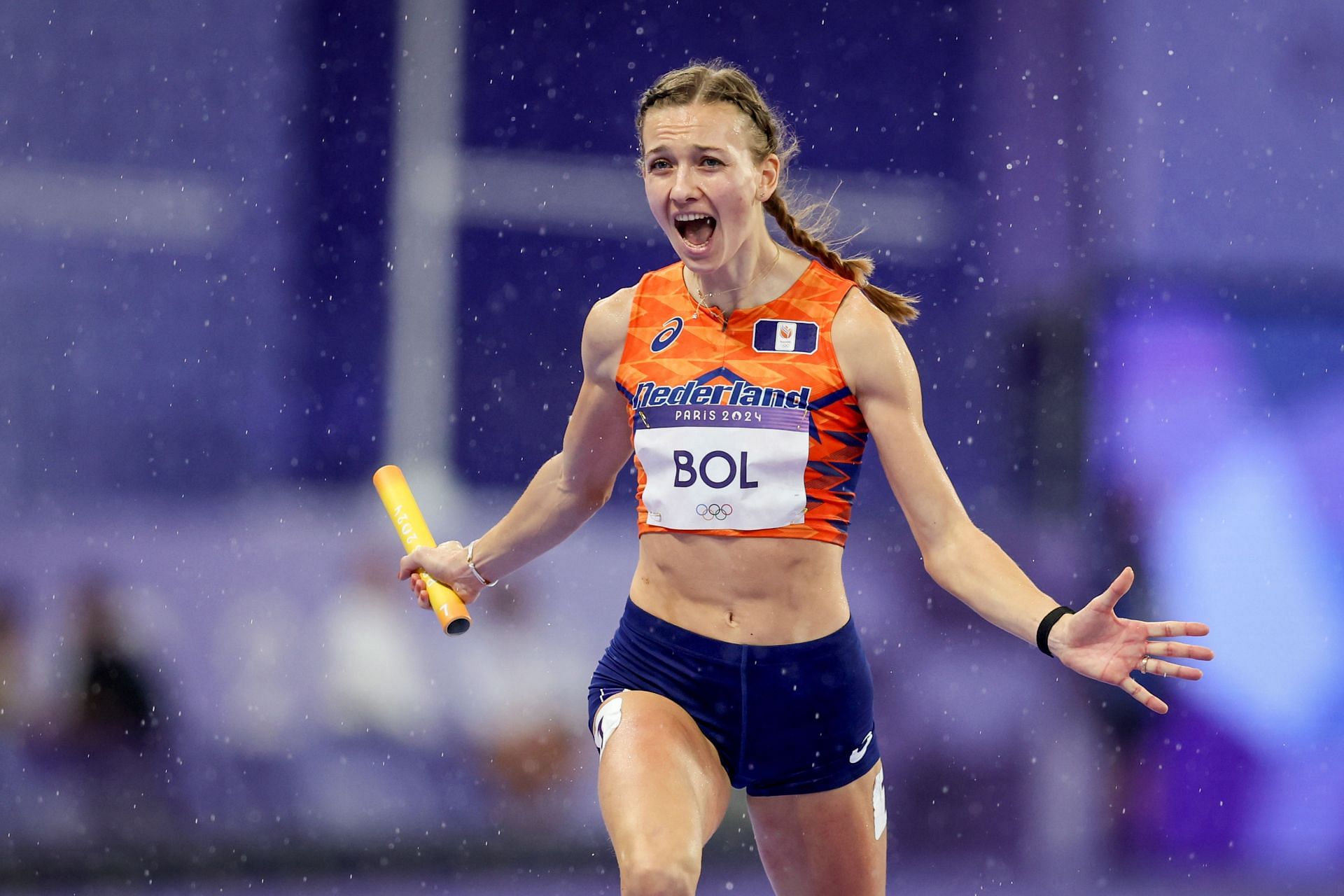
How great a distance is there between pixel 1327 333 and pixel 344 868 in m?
4.73

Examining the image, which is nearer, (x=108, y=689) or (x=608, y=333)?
(x=608, y=333)

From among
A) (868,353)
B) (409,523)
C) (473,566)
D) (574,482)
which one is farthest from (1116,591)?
(409,523)

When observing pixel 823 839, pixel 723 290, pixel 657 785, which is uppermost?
pixel 723 290

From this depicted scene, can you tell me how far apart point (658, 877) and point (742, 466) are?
729 millimetres

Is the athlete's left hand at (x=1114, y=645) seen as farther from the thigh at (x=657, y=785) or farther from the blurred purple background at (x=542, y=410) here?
the blurred purple background at (x=542, y=410)

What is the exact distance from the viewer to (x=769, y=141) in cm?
273

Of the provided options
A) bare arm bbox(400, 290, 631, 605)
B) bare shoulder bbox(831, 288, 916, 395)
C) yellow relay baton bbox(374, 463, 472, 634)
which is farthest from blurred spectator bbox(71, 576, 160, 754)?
bare shoulder bbox(831, 288, 916, 395)

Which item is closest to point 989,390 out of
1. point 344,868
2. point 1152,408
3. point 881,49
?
point 1152,408

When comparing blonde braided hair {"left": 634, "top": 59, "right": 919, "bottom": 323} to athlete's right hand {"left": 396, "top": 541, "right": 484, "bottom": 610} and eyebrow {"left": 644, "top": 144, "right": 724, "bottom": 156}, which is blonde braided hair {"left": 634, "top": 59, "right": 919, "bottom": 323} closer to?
eyebrow {"left": 644, "top": 144, "right": 724, "bottom": 156}

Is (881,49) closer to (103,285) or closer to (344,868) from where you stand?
(103,285)

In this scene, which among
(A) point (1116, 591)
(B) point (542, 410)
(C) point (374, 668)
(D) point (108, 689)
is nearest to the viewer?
(A) point (1116, 591)

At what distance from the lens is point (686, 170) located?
8.43ft

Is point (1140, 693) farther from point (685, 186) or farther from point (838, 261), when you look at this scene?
point (685, 186)

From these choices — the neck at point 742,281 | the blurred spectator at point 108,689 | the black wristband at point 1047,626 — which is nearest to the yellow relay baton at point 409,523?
the neck at point 742,281
